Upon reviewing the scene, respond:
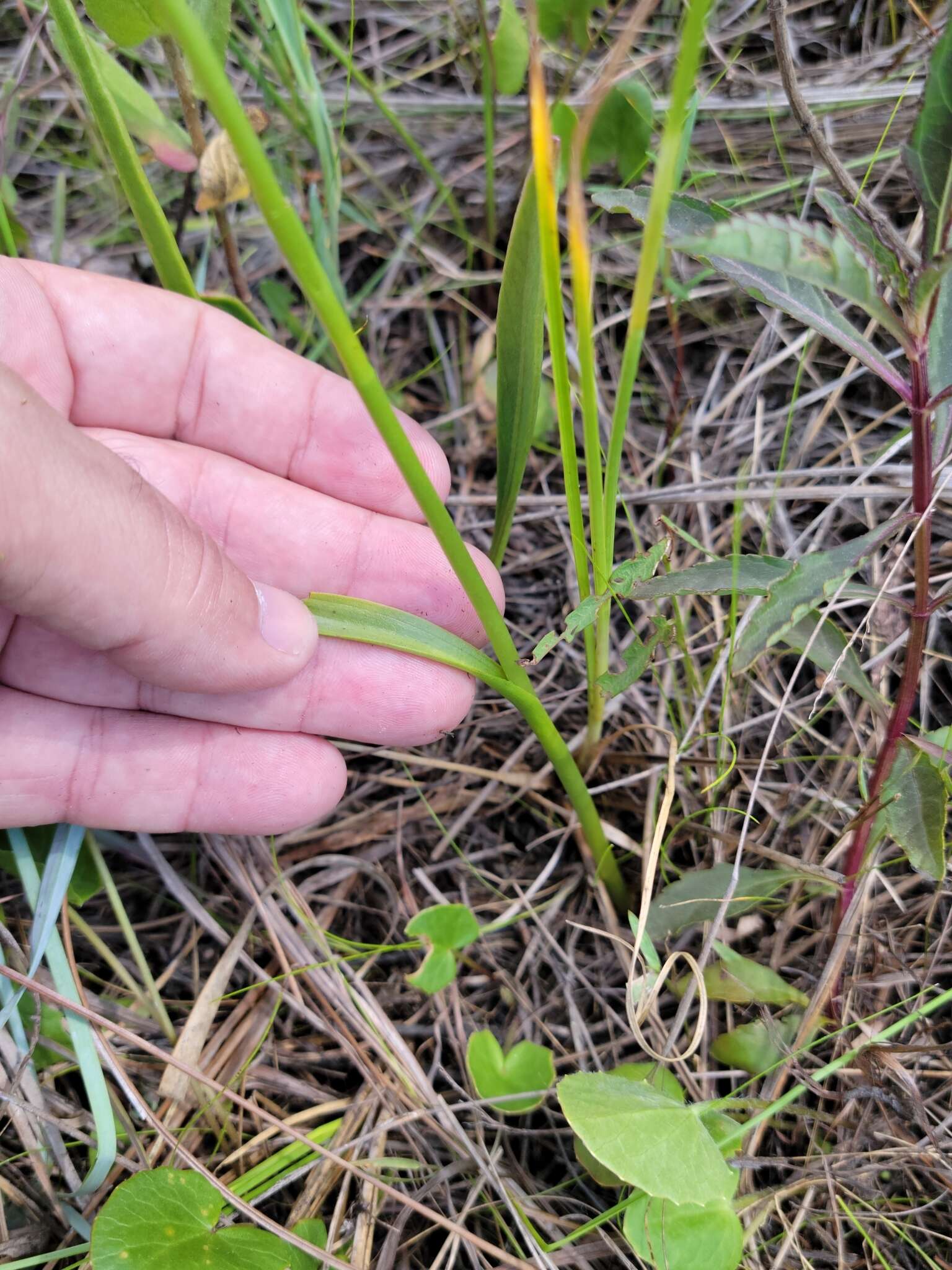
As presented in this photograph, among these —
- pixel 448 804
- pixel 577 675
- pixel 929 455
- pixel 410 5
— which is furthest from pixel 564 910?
pixel 410 5

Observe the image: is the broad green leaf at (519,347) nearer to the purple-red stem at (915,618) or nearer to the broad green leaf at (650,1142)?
the purple-red stem at (915,618)

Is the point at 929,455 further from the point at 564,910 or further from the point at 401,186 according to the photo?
the point at 401,186

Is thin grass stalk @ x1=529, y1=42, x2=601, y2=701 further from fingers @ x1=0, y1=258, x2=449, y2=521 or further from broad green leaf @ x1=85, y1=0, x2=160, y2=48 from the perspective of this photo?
broad green leaf @ x1=85, y1=0, x2=160, y2=48

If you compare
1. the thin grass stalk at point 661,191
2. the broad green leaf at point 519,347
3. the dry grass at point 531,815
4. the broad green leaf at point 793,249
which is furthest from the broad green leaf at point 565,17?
the broad green leaf at point 793,249

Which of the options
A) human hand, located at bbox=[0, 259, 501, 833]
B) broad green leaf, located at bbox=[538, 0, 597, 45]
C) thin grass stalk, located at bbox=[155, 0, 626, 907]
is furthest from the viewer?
broad green leaf, located at bbox=[538, 0, 597, 45]

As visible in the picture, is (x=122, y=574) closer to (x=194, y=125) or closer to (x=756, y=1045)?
Result: (x=194, y=125)

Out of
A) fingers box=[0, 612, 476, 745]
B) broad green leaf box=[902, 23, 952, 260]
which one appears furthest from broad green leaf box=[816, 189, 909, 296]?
fingers box=[0, 612, 476, 745]

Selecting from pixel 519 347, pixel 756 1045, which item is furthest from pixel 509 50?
pixel 756 1045
